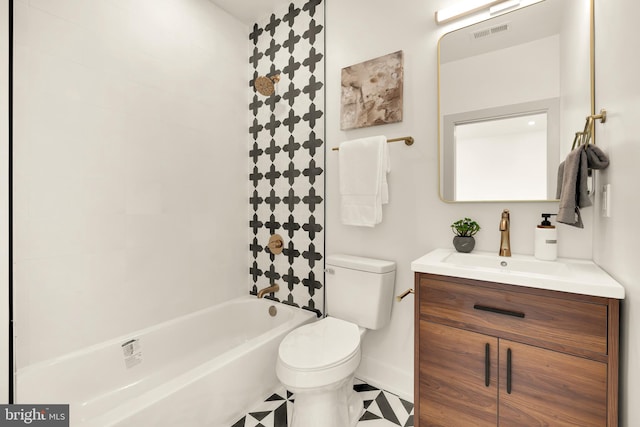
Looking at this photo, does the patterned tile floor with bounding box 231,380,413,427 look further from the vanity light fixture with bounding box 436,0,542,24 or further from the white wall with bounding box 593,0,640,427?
the vanity light fixture with bounding box 436,0,542,24

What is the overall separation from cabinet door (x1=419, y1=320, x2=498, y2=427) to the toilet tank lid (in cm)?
50

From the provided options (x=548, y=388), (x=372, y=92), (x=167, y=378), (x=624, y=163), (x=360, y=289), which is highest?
(x=372, y=92)

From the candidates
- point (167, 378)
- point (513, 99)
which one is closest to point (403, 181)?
point (513, 99)

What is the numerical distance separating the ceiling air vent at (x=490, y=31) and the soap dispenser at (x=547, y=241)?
3.15 ft

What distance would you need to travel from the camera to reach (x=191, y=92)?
83.8 inches

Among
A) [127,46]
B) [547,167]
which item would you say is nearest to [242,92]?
[127,46]

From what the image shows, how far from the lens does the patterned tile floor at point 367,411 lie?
63.9 inches

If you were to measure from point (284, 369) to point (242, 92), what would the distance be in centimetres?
207

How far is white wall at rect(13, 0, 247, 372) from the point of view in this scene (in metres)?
1.47

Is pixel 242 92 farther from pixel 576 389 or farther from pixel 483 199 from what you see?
pixel 576 389

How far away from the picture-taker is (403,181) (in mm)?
1834

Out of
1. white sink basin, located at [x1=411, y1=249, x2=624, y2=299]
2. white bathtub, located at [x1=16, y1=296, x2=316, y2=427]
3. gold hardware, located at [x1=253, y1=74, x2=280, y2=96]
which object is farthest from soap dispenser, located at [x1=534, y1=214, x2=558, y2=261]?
gold hardware, located at [x1=253, y1=74, x2=280, y2=96]

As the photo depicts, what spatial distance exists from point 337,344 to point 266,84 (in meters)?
1.78

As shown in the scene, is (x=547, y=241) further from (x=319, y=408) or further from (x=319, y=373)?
(x=319, y=408)
